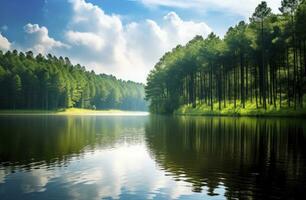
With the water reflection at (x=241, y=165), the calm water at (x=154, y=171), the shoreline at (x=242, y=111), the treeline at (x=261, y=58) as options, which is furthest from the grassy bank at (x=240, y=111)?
the calm water at (x=154, y=171)

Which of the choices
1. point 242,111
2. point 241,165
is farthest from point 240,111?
point 241,165

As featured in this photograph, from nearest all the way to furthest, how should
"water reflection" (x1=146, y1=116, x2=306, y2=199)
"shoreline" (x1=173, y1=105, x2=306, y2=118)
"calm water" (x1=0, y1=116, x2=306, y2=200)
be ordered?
"calm water" (x1=0, y1=116, x2=306, y2=200) → "water reflection" (x1=146, y1=116, x2=306, y2=199) → "shoreline" (x1=173, y1=105, x2=306, y2=118)

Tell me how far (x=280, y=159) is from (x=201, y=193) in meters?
10.4

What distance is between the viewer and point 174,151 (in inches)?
1097

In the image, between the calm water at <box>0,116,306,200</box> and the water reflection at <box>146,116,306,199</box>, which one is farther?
the water reflection at <box>146,116,306,199</box>

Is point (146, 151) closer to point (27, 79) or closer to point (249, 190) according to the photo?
point (249, 190)

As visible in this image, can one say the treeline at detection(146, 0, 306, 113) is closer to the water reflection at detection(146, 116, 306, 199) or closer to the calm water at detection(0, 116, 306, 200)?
the water reflection at detection(146, 116, 306, 199)

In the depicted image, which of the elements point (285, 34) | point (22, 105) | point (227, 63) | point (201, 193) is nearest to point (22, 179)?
point (201, 193)

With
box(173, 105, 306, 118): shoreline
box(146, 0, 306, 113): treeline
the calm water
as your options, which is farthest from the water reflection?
box(146, 0, 306, 113): treeline

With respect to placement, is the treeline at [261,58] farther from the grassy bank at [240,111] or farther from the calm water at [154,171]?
the calm water at [154,171]

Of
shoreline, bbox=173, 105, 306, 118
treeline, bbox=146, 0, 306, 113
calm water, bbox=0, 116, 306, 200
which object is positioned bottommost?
calm water, bbox=0, 116, 306, 200

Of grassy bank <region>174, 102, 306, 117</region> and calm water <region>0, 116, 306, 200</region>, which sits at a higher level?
grassy bank <region>174, 102, 306, 117</region>

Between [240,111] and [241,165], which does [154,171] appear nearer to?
[241,165]

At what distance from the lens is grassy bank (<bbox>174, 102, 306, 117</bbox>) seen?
233 feet
